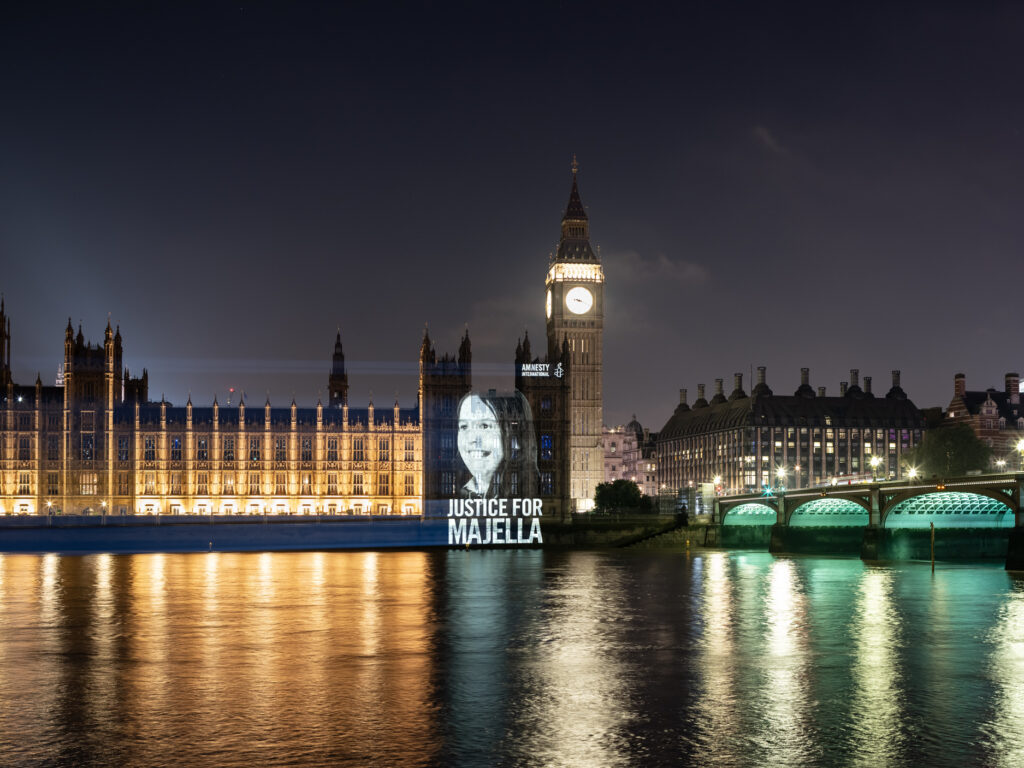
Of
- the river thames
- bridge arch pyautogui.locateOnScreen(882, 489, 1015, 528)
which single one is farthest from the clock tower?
the river thames

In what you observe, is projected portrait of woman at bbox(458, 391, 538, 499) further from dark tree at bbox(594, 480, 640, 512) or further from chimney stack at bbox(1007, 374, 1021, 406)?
chimney stack at bbox(1007, 374, 1021, 406)

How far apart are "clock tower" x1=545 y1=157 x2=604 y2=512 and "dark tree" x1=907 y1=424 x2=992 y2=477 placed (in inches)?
1850

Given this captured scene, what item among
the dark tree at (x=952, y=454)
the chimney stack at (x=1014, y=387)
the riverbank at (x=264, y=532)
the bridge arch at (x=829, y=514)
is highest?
the chimney stack at (x=1014, y=387)

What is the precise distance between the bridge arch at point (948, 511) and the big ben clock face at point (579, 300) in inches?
3170

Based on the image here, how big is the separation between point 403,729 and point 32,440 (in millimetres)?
119590

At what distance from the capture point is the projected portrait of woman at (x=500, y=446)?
412 ft

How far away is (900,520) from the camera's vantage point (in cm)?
8144

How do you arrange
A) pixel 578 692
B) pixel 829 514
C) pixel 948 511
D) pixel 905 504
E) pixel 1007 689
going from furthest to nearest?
pixel 829 514 → pixel 948 511 → pixel 905 504 → pixel 1007 689 → pixel 578 692

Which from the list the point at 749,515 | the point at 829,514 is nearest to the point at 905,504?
the point at 829,514

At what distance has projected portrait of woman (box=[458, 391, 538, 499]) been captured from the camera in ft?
412

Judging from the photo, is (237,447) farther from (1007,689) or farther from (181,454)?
(1007,689)

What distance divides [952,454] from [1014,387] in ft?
160

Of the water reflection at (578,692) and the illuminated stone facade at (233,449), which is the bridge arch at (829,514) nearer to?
the illuminated stone facade at (233,449)

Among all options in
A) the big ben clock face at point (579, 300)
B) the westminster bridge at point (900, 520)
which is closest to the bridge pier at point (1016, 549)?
the westminster bridge at point (900, 520)
